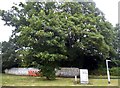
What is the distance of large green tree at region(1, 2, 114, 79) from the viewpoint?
11336 millimetres

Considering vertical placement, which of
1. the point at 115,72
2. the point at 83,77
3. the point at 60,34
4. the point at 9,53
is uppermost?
the point at 60,34

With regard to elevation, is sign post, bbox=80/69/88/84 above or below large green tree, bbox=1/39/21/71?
below

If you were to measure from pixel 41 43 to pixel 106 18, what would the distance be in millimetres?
6442

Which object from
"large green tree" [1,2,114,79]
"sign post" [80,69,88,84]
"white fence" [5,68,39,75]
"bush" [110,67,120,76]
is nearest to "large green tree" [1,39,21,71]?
"white fence" [5,68,39,75]

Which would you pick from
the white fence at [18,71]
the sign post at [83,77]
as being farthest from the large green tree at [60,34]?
the white fence at [18,71]

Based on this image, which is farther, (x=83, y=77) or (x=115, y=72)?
(x=115, y=72)

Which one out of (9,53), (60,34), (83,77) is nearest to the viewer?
(83,77)

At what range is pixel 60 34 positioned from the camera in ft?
38.2

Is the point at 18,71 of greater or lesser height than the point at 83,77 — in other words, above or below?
above

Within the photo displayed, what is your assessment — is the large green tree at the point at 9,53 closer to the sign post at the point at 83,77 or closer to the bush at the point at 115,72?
Result: the bush at the point at 115,72

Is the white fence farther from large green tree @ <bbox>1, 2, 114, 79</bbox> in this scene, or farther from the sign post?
the sign post

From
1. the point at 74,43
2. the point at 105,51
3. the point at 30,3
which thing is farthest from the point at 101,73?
the point at 30,3

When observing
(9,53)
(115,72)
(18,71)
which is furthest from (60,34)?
(18,71)

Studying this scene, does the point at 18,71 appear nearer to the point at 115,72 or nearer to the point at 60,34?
the point at 60,34
